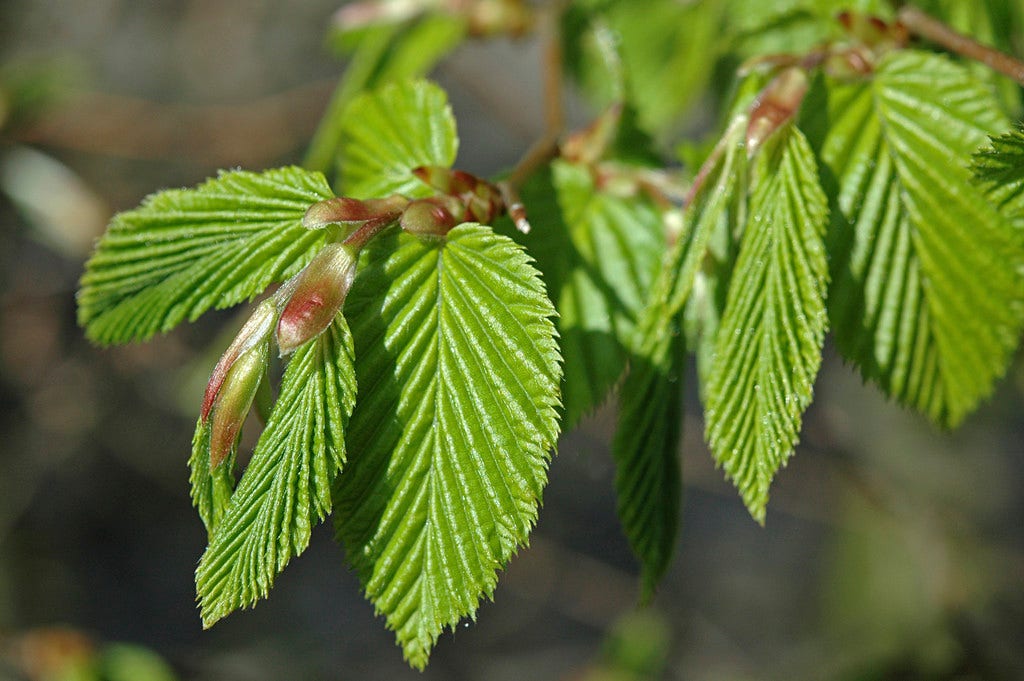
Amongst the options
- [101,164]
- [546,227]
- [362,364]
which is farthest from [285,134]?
[362,364]

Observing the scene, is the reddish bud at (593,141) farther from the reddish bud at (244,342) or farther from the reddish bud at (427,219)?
the reddish bud at (244,342)

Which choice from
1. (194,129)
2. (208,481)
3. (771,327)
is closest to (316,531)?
(194,129)

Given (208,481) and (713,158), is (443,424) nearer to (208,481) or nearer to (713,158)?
(208,481)

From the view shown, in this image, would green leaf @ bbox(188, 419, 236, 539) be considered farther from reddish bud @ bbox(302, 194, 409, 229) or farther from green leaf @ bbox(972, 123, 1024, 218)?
green leaf @ bbox(972, 123, 1024, 218)

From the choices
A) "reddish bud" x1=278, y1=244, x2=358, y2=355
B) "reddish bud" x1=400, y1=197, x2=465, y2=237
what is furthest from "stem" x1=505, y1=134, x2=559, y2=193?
"reddish bud" x1=278, y1=244, x2=358, y2=355

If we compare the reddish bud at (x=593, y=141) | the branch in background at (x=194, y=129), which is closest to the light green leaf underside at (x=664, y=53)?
the reddish bud at (x=593, y=141)

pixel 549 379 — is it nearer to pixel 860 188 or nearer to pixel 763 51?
pixel 860 188
